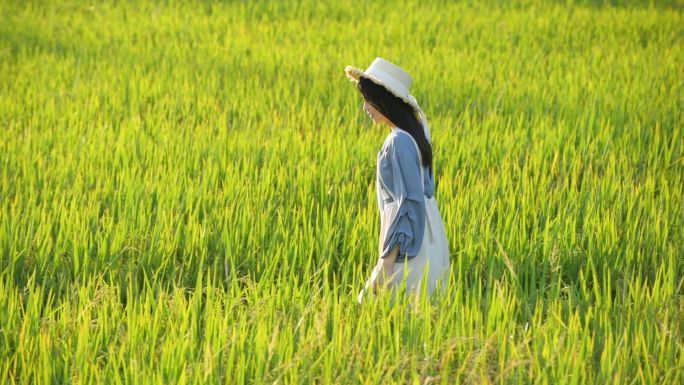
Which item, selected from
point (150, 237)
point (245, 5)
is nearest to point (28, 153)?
point (150, 237)

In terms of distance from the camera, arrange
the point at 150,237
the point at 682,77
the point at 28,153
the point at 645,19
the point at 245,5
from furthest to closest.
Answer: the point at 245,5 → the point at 645,19 → the point at 682,77 → the point at 28,153 → the point at 150,237

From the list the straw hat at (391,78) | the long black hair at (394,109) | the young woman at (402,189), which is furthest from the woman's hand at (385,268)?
the straw hat at (391,78)

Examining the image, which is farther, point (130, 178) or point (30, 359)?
point (130, 178)

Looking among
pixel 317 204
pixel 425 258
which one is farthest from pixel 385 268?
pixel 317 204

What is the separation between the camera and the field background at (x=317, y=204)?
6.12 feet

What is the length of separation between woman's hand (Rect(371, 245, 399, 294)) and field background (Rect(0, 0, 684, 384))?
0.25 ft

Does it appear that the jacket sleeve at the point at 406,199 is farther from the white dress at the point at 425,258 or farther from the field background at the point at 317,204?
the field background at the point at 317,204

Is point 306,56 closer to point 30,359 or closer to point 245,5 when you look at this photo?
point 245,5

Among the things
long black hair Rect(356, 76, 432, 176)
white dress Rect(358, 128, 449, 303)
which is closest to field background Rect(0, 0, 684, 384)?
white dress Rect(358, 128, 449, 303)

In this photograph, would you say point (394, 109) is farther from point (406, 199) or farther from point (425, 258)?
point (425, 258)

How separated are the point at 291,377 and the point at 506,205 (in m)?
1.95

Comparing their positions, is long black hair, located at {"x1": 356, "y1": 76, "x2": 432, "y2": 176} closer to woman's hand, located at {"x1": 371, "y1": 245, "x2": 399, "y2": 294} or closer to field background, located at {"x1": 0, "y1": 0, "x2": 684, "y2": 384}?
woman's hand, located at {"x1": 371, "y1": 245, "x2": 399, "y2": 294}

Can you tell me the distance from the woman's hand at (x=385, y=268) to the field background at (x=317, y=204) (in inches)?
3.0

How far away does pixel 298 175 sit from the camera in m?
3.59
